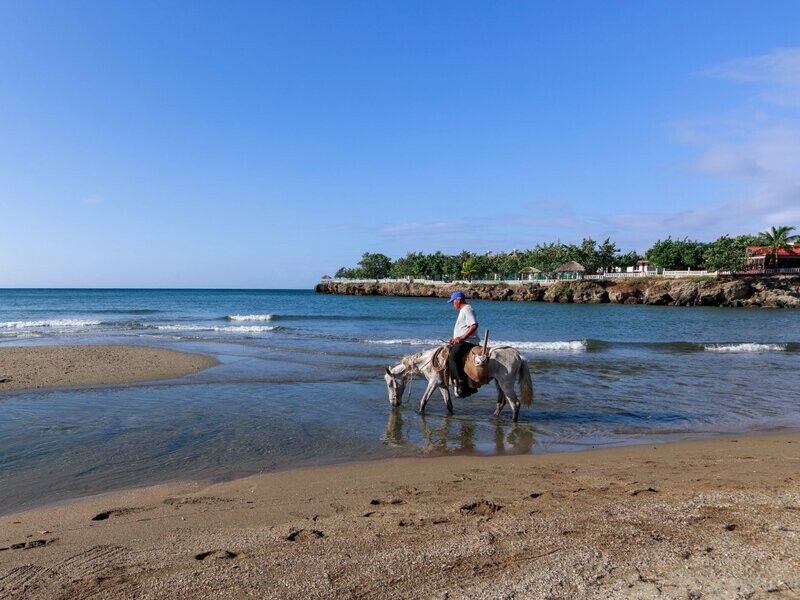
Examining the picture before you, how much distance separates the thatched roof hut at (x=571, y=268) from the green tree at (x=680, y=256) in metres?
17.5

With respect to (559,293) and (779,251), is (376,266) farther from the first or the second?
(779,251)

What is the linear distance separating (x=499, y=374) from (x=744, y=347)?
21.9 meters

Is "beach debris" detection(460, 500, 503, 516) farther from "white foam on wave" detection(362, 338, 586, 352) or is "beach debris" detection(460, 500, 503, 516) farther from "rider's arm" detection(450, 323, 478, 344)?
"white foam on wave" detection(362, 338, 586, 352)

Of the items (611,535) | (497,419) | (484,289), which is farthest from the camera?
(484,289)

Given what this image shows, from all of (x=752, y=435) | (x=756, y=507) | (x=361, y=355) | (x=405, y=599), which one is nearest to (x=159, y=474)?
(x=405, y=599)

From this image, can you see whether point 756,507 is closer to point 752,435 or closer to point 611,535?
point 611,535

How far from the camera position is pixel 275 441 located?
9.07 metres

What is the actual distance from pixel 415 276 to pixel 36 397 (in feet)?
432

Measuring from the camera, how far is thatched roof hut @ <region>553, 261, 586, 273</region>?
103 m

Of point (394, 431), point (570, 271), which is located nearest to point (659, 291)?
point (570, 271)

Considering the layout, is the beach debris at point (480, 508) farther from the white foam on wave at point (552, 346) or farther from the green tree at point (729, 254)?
the green tree at point (729, 254)

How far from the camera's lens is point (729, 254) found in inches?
3302

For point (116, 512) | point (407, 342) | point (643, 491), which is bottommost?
point (407, 342)

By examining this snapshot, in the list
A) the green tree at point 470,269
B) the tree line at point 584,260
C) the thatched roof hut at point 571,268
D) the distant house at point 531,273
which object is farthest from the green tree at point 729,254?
the green tree at point 470,269
